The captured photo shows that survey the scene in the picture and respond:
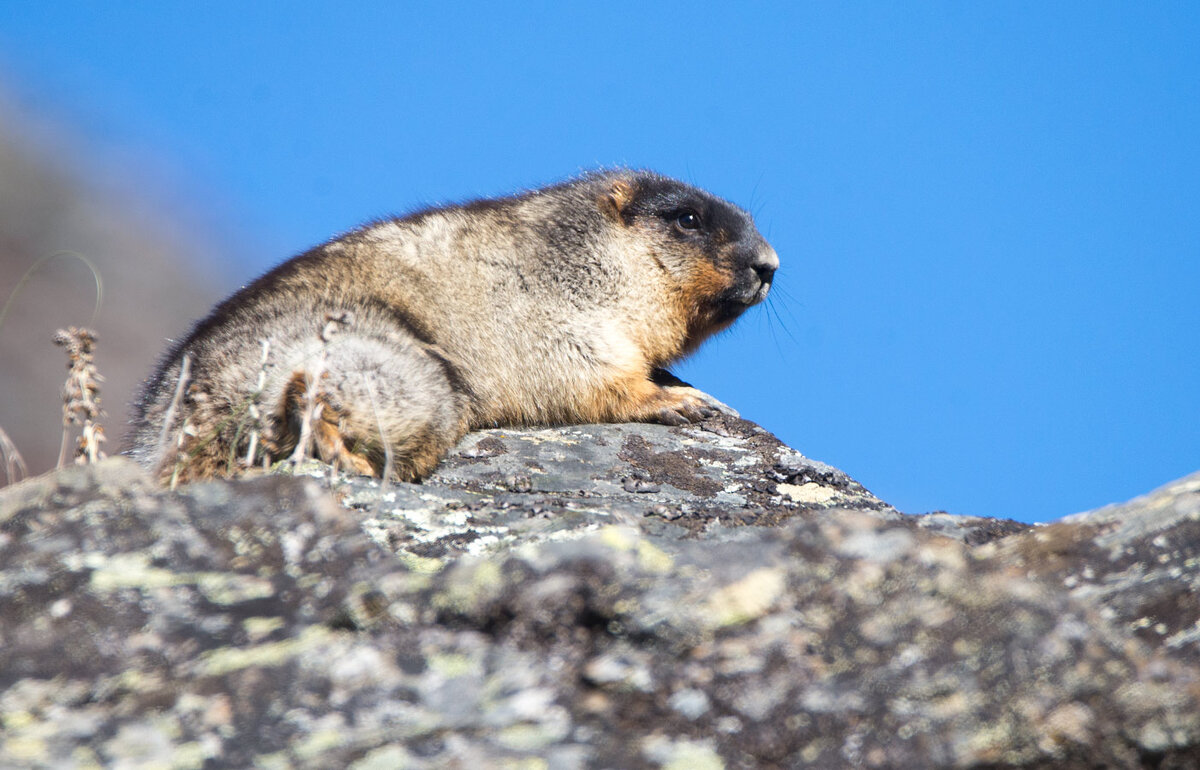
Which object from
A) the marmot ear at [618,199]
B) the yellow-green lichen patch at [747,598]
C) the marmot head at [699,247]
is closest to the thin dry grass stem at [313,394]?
the yellow-green lichen patch at [747,598]

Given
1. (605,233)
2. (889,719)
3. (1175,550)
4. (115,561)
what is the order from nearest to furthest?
(889,719) < (115,561) < (1175,550) < (605,233)

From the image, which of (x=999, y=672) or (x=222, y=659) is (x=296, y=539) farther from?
(x=999, y=672)

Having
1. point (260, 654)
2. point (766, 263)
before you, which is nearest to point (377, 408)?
point (260, 654)

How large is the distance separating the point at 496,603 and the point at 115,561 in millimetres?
1162

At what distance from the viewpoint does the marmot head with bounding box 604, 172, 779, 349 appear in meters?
9.81

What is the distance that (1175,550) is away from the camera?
3.39 meters

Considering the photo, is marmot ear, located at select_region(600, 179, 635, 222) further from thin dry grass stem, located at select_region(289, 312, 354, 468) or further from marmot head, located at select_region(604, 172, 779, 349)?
thin dry grass stem, located at select_region(289, 312, 354, 468)

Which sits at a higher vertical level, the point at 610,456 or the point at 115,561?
the point at 610,456

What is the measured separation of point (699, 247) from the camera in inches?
390

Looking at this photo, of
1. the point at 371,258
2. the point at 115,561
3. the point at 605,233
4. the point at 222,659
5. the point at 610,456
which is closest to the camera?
the point at 222,659

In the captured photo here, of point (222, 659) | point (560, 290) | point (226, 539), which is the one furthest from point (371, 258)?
point (222, 659)

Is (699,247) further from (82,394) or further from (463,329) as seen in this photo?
(82,394)

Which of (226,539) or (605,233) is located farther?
(605,233)

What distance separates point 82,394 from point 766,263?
21.6 feet
